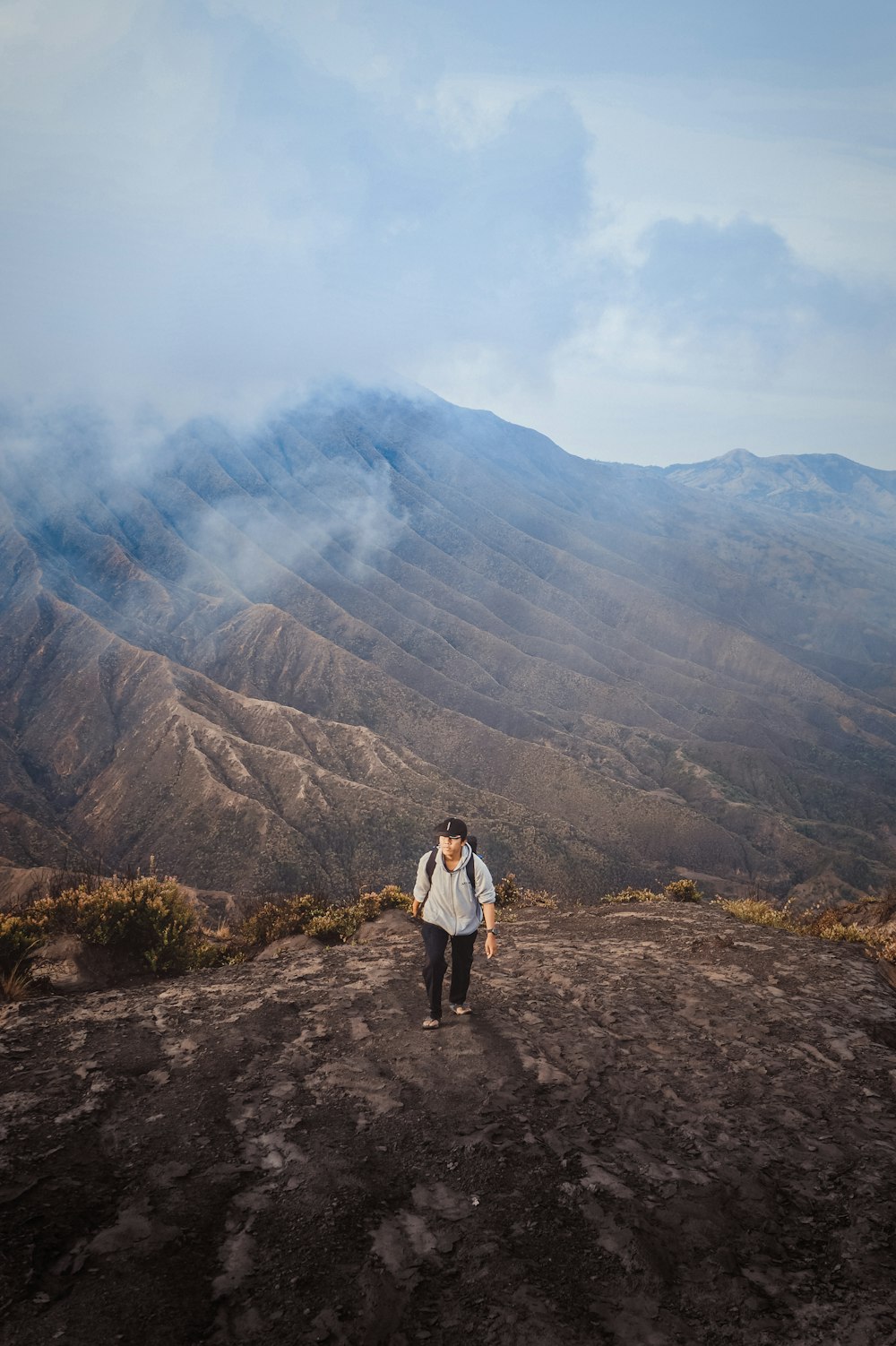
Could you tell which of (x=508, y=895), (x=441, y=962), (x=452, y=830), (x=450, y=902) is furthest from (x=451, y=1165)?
(x=508, y=895)

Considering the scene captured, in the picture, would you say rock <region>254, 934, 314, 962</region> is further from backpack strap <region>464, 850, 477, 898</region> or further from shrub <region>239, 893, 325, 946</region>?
backpack strap <region>464, 850, 477, 898</region>

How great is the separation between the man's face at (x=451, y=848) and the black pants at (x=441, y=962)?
680mm

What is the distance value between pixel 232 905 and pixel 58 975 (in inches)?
1211

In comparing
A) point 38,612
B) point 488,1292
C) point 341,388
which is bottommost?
point 38,612

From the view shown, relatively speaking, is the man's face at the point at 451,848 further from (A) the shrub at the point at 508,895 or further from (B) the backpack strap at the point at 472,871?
(A) the shrub at the point at 508,895

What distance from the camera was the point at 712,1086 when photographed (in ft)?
19.2

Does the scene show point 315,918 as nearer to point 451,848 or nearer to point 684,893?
point 451,848

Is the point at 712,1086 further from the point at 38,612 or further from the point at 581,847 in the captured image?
the point at 38,612

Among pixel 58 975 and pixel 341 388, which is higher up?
pixel 341 388

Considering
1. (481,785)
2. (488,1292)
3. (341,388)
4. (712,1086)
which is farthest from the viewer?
(341,388)

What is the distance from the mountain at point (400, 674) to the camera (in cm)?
5294

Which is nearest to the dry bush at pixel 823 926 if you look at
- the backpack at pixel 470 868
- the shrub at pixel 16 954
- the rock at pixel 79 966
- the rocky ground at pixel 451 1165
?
the rocky ground at pixel 451 1165

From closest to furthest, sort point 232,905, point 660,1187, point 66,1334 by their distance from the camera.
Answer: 1. point 66,1334
2. point 660,1187
3. point 232,905

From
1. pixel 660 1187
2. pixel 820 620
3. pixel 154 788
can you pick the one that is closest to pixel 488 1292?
pixel 660 1187
